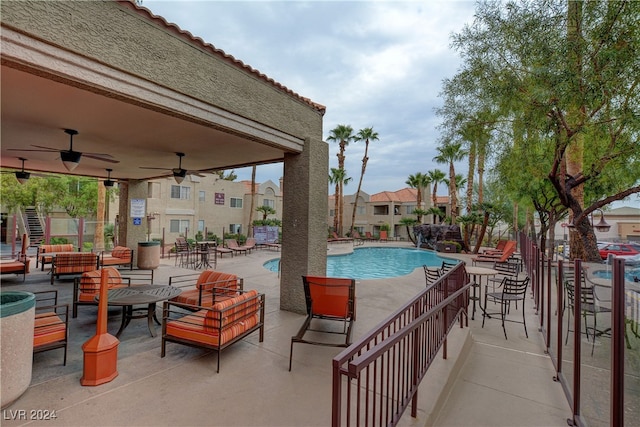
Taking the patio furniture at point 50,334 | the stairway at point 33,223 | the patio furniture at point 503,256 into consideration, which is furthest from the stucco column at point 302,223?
the stairway at point 33,223

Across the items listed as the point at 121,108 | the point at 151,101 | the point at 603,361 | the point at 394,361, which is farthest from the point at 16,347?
the point at 603,361

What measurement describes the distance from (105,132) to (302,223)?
4.18m

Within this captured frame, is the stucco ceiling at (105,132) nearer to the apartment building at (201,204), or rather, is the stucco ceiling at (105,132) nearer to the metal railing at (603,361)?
the metal railing at (603,361)

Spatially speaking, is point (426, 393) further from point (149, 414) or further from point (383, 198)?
point (383, 198)

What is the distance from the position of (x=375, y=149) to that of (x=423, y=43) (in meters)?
22.9

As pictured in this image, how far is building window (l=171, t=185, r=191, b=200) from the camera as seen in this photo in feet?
79.7

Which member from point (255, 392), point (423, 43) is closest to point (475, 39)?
point (423, 43)

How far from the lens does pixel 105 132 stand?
561 centimetres

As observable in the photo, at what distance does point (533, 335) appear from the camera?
5578 millimetres

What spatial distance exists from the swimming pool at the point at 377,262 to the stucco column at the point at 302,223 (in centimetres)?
706

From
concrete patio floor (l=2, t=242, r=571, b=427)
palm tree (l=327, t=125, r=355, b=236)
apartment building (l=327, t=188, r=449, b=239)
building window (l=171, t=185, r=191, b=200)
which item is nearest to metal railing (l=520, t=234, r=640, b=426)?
A: concrete patio floor (l=2, t=242, r=571, b=427)

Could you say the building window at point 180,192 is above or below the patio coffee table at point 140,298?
above

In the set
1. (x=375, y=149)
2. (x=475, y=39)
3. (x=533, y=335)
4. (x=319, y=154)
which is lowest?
(x=533, y=335)

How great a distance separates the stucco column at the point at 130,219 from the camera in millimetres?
11273
